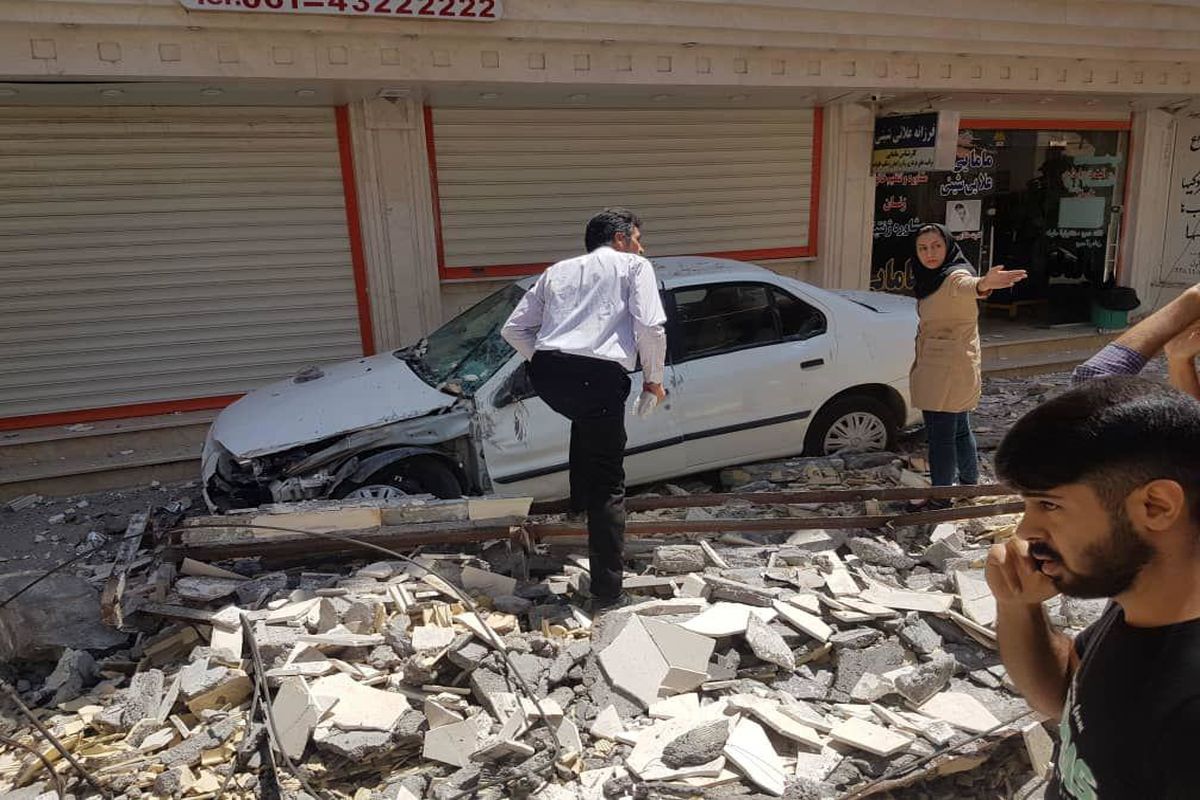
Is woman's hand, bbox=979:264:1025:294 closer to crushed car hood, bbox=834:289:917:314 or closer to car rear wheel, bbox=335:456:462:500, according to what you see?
crushed car hood, bbox=834:289:917:314

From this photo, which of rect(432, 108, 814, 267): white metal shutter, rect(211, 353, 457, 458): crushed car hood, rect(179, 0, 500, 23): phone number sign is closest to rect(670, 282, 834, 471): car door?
rect(211, 353, 457, 458): crushed car hood

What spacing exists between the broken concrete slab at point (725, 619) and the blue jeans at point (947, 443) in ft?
5.99

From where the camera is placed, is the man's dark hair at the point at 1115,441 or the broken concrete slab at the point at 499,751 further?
the broken concrete slab at the point at 499,751

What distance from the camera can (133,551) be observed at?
463cm

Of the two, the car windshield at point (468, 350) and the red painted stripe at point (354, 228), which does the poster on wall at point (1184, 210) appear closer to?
the car windshield at point (468, 350)

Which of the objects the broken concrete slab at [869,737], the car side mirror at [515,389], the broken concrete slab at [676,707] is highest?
the car side mirror at [515,389]

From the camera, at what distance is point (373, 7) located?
258 inches

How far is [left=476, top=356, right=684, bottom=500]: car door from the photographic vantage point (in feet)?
16.5

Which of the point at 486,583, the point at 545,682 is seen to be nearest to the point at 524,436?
the point at 486,583

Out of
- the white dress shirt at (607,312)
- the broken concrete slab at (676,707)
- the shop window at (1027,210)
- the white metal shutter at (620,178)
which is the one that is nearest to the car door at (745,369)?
the white dress shirt at (607,312)

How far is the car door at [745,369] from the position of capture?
219 inches

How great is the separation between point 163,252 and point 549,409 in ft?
14.9

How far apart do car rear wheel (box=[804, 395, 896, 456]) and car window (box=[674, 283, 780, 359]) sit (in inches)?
28.7

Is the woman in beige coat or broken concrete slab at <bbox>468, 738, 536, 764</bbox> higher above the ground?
the woman in beige coat
